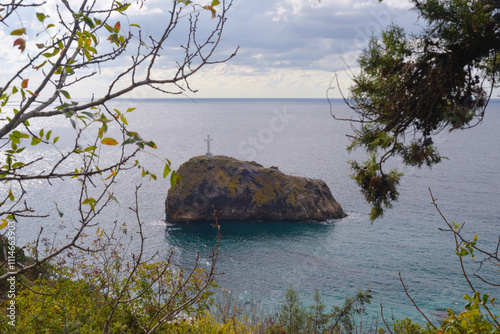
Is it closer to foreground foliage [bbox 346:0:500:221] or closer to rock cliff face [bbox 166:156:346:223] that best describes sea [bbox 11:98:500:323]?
rock cliff face [bbox 166:156:346:223]

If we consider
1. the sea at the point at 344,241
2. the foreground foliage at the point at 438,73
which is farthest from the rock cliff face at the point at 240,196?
the foreground foliage at the point at 438,73

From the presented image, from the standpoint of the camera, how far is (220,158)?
1754 inches

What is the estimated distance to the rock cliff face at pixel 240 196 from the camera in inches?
1646

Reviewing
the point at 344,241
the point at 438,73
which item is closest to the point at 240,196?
the point at 344,241

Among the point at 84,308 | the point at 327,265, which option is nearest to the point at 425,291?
the point at 327,265

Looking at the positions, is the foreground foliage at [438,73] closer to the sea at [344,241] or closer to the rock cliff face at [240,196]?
the sea at [344,241]

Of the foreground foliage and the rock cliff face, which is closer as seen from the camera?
the foreground foliage

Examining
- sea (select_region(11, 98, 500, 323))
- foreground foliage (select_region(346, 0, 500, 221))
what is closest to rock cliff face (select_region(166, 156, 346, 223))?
sea (select_region(11, 98, 500, 323))

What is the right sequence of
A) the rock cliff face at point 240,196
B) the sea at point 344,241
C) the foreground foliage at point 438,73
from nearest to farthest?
1. the foreground foliage at point 438,73
2. the sea at point 344,241
3. the rock cliff face at point 240,196

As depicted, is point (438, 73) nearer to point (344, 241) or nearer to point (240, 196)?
point (344, 241)

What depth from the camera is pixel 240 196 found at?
42625 mm

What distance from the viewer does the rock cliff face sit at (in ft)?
137

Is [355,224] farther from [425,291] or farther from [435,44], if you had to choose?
[435,44]

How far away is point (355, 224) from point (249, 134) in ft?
289
